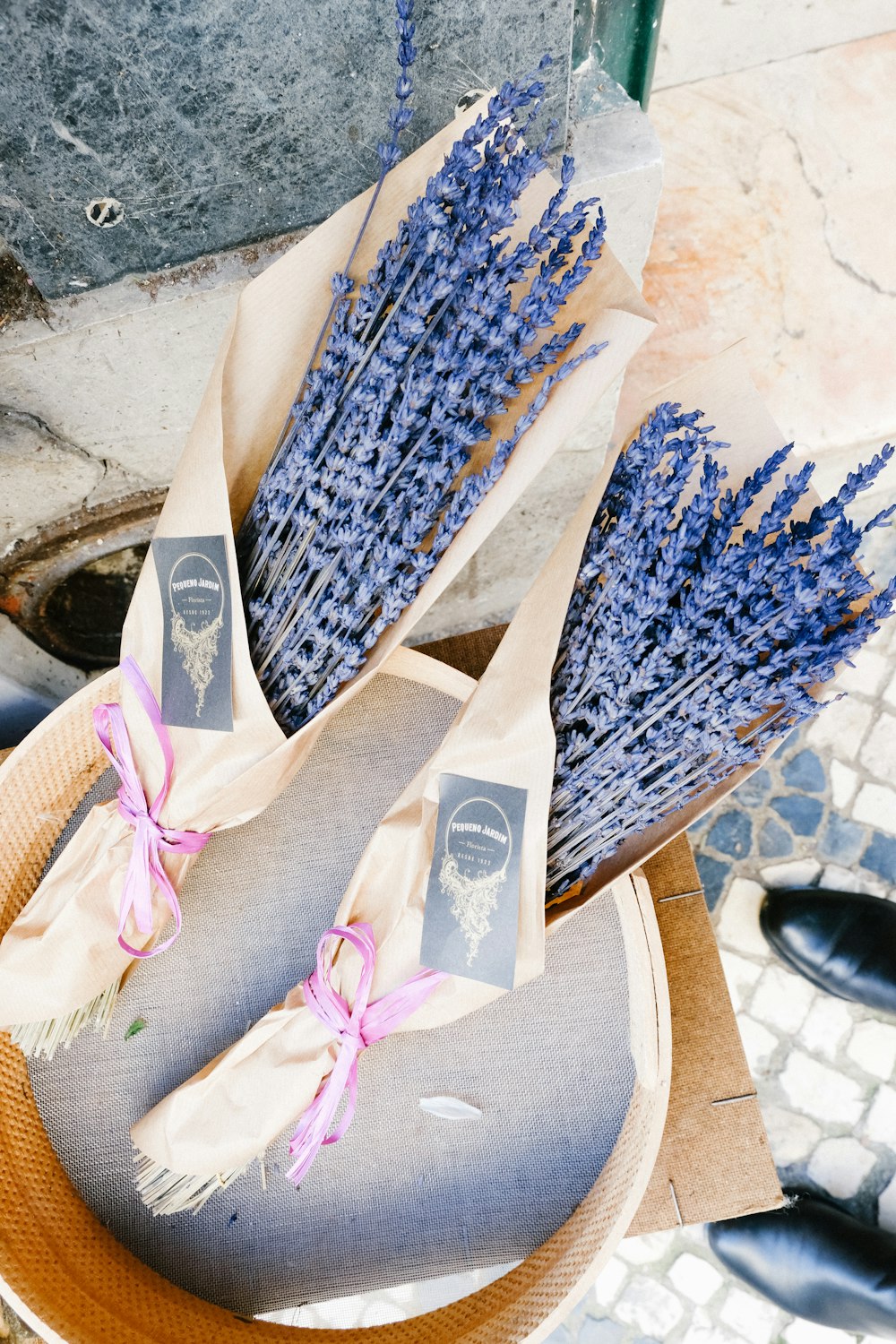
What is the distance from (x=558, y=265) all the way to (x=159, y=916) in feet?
3.10

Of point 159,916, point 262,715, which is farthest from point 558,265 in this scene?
point 159,916

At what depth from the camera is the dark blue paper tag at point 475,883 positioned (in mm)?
957

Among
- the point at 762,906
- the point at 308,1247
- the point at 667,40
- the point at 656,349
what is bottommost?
the point at 762,906

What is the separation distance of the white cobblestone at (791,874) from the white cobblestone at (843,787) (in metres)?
0.15

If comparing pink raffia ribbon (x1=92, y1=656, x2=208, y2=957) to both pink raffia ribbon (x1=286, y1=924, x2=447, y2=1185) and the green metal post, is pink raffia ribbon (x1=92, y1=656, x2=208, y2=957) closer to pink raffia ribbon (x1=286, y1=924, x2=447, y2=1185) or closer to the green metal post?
pink raffia ribbon (x1=286, y1=924, x2=447, y2=1185)

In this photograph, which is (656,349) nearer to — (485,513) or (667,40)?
(667,40)

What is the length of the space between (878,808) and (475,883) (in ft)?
4.68

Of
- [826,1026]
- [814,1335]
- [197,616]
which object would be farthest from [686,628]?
[814,1335]

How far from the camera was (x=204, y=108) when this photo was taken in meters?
1.03

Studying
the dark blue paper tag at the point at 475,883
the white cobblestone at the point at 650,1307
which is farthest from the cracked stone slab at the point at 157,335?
the white cobblestone at the point at 650,1307

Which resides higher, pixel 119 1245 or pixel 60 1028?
pixel 60 1028

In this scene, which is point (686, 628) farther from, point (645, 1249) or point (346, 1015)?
point (645, 1249)

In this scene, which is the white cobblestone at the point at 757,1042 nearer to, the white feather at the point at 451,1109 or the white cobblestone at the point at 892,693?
the white cobblestone at the point at 892,693

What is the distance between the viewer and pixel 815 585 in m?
0.81
